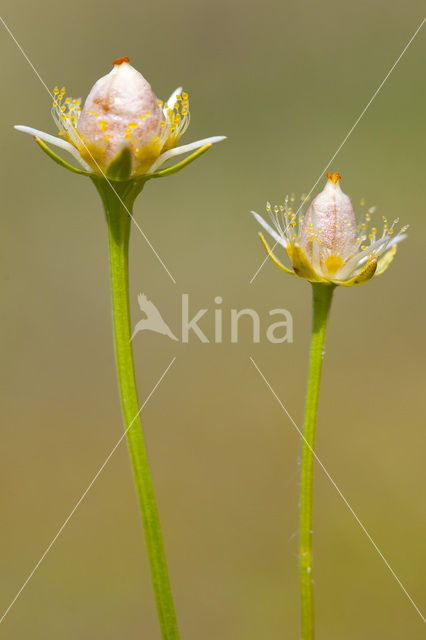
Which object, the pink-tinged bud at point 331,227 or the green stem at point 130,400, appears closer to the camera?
the green stem at point 130,400

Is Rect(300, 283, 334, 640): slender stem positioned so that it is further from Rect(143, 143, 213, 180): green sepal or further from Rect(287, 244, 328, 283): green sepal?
Rect(143, 143, 213, 180): green sepal

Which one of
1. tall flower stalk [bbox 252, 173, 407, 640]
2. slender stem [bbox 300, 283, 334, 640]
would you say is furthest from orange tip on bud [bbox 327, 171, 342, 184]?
slender stem [bbox 300, 283, 334, 640]

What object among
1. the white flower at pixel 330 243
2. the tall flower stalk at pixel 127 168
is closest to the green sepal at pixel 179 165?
the tall flower stalk at pixel 127 168

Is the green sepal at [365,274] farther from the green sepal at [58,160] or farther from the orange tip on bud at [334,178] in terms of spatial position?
the green sepal at [58,160]

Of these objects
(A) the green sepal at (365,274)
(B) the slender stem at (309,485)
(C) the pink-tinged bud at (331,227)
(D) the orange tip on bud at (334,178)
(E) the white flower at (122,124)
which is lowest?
(B) the slender stem at (309,485)

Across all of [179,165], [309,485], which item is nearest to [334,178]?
[179,165]

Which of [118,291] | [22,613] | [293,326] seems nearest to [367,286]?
[293,326]

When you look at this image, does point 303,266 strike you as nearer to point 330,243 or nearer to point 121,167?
point 330,243
